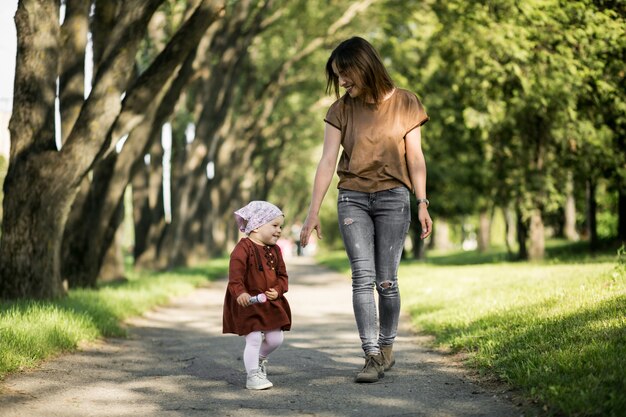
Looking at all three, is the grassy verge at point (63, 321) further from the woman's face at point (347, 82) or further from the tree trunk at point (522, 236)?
the tree trunk at point (522, 236)

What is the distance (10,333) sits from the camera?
708 centimetres

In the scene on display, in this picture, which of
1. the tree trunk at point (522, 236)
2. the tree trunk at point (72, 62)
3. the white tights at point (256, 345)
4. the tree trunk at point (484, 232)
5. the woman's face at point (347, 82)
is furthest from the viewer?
the tree trunk at point (484, 232)

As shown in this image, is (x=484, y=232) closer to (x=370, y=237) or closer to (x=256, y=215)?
(x=370, y=237)

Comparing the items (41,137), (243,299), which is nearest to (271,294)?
(243,299)

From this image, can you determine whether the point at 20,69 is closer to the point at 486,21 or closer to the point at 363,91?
the point at 363,91

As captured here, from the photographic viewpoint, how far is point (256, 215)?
243 inches

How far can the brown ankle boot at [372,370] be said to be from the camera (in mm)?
5949

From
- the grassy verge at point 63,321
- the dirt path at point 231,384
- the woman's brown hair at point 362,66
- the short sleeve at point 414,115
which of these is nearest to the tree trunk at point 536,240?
the grassy verge at point 63,321

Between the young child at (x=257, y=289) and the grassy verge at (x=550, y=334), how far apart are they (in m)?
1.55

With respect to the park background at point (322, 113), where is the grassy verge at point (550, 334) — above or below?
below

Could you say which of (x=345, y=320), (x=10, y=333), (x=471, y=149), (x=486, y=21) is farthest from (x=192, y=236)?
(x=10, y=333)

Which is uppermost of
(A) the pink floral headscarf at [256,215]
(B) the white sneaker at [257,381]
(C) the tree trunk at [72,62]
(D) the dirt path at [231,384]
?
(C) the tree trunk at [72,62]

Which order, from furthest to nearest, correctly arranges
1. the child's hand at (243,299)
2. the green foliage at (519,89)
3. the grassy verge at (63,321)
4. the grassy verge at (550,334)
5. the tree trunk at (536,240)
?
the tree trunk at (536,240) → the green foliage at (519,89) → the grassy verge at (63,321) → the child's hand at (243,299) → the grassy verge at (550,334)

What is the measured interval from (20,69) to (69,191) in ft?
5.07
